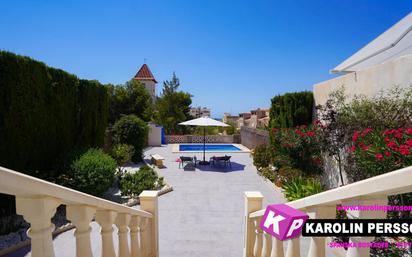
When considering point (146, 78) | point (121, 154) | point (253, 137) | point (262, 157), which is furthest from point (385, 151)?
point (146, 78)


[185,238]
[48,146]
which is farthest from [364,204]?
[48,146]

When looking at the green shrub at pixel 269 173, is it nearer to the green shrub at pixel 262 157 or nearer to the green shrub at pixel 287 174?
the green shrub at pixel 262 157

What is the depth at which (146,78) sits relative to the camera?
147 ft

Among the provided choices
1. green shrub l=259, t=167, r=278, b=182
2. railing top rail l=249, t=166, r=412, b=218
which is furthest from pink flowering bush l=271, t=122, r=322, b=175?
railing top rail l=249, t=166, r=412, b=218

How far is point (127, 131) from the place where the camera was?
14133mm

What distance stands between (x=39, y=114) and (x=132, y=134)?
24.6 feet

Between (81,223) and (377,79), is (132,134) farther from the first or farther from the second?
(81,223)

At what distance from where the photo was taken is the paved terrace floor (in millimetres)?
A: 4754

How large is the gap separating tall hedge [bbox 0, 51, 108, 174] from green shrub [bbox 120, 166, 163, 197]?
2.23m

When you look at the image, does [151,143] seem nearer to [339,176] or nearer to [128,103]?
[128,103]

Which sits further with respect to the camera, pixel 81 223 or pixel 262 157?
pixel 262 157

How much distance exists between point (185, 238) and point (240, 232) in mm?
1351

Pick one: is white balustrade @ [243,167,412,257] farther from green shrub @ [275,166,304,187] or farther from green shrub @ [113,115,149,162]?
green shrub @ [113,115,149,162]

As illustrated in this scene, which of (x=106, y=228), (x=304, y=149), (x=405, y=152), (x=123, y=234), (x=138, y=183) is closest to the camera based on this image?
(x=106, y=228)
